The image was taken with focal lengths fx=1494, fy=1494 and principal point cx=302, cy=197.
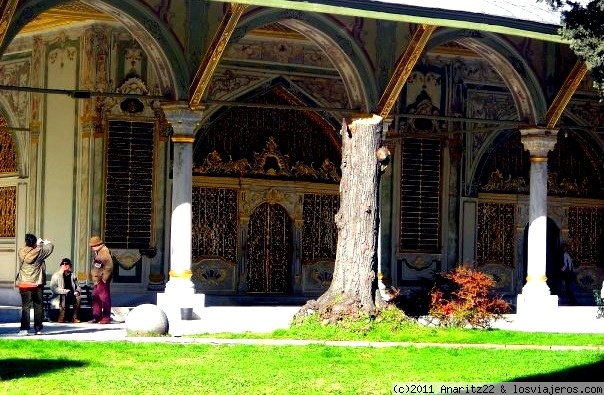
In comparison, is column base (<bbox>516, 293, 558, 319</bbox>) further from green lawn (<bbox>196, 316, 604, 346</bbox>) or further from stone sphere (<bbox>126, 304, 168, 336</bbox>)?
stone sphere (<bbox>126, 304, 168, 336</bbox>)

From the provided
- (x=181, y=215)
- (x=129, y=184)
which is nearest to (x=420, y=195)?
(x=129, y=184)

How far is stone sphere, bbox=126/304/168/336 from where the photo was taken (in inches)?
720

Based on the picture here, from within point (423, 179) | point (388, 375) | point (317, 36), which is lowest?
point (388, 375)

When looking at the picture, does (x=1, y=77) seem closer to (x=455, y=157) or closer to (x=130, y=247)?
(x=130, y=247)

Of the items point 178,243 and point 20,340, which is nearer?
point 20,340

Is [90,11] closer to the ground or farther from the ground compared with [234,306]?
farther from the ground

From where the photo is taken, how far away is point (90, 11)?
24141mm

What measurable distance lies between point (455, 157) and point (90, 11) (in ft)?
27.4

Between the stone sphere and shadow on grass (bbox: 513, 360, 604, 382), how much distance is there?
5405 mm

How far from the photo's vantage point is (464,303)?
68.1 ft

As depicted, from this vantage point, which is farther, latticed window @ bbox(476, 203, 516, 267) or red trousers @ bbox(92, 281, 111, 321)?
latticed window @ bbox(476, 203, 516, 267)

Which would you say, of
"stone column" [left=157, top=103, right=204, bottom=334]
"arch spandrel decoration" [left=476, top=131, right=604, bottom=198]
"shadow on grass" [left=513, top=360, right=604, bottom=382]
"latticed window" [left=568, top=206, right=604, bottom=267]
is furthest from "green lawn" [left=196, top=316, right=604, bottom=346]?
"latticed window" [left=568, top=206, right=604, bottom=267]

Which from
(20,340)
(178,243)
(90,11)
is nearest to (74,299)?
(178,243)

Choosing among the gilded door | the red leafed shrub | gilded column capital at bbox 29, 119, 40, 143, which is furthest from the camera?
the gilded door
